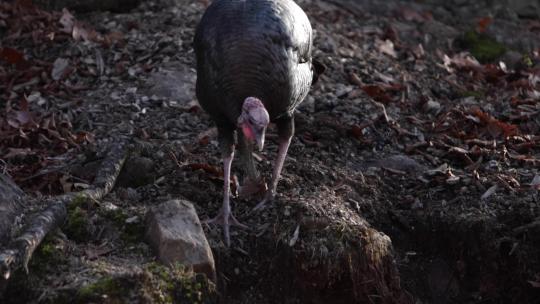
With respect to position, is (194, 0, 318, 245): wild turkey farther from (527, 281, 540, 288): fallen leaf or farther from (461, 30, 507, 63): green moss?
(461, 30, 507, 63): green moss

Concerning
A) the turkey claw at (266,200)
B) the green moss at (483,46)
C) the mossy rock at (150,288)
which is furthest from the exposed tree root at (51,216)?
the green moss at (483,46)

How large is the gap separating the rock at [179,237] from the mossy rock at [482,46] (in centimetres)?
417

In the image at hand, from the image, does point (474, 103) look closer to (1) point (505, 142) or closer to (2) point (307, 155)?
(1) point (505, 142)

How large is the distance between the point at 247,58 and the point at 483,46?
379 cm

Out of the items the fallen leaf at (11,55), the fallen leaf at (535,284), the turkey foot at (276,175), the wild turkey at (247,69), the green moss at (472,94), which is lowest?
the fallen leaf at (11,55)

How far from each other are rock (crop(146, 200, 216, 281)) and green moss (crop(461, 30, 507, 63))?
4.17 m

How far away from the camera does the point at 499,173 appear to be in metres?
5.56

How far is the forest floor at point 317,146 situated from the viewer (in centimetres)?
470

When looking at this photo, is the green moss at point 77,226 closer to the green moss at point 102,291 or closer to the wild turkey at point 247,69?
the green moss at point 102,291

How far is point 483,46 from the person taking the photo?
26.2ft

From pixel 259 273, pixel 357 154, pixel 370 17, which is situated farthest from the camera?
pixel 370 17

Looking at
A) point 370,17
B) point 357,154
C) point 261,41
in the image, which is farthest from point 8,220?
point 370,17

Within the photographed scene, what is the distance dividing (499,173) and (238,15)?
195cm

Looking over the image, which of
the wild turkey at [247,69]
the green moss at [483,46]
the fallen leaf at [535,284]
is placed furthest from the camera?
the green moss at [483,46]
